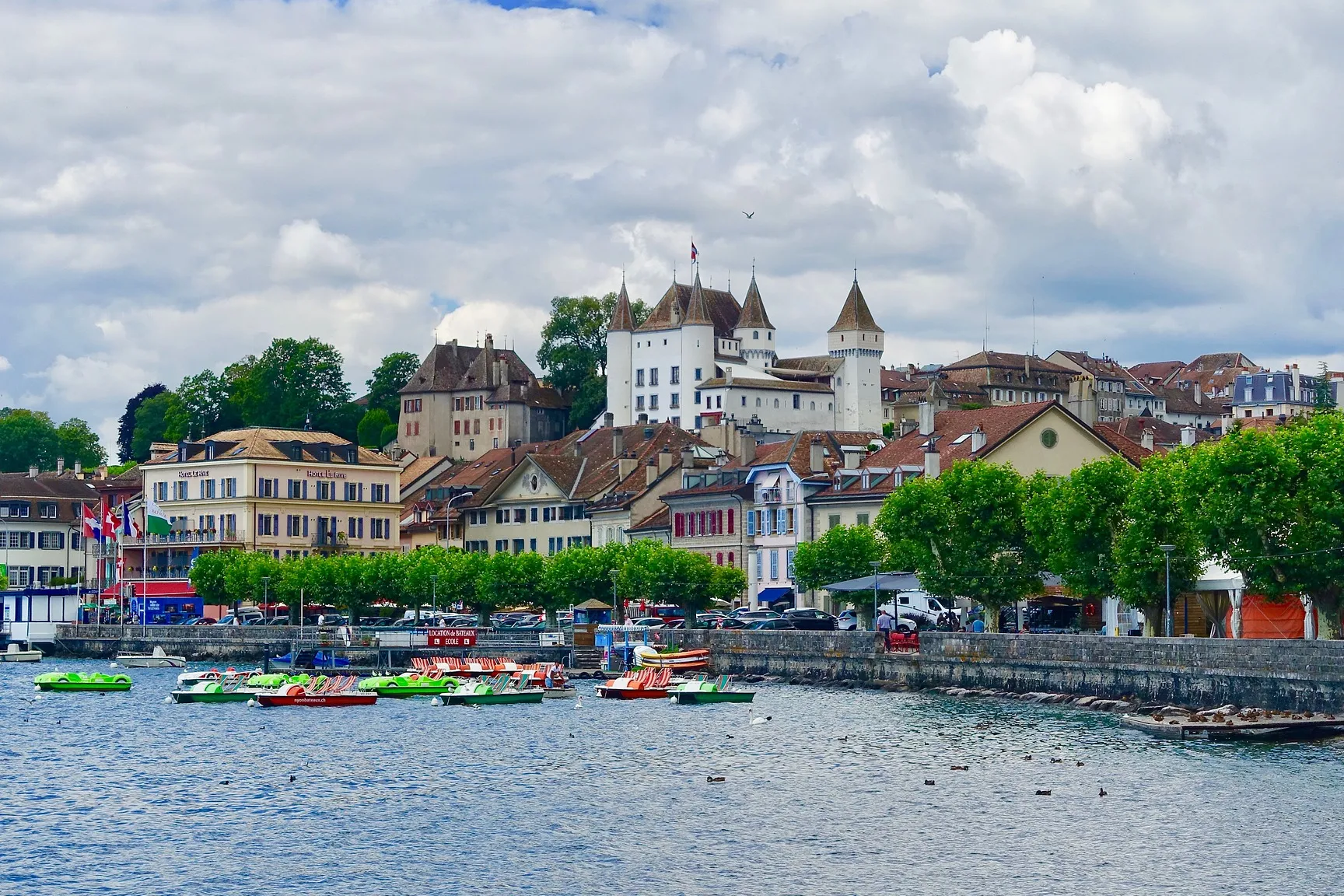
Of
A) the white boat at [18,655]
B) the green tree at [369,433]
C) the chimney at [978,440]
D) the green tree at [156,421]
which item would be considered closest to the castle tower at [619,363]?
the green tree at [369,433]

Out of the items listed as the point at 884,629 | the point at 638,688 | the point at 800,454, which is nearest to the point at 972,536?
the point at 884,629

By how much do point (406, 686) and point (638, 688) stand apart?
10.1m

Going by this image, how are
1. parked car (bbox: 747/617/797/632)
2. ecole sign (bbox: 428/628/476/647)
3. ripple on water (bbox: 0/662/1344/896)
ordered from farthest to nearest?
ecole sign (bbox: 428/628/476/647) < parked car (bbox: 747/617/797/632) < ripple on water (bbox: 0/662/1344/896)

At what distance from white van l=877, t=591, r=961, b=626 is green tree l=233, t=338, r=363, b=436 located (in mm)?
94516

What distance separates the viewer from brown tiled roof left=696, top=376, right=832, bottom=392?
19088cm

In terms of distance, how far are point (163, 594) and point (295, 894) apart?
100.0 m

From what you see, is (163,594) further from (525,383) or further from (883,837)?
(883,837)

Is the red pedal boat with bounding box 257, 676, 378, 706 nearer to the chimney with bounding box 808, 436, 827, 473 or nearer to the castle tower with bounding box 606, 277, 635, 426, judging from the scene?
the chimney with bounding box 808, 436, 827, 473

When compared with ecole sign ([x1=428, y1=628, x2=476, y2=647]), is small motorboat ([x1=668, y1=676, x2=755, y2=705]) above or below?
below

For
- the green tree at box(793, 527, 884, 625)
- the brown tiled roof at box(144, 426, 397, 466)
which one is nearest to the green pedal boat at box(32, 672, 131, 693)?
the green tree at box(793, 527, 884, 625)

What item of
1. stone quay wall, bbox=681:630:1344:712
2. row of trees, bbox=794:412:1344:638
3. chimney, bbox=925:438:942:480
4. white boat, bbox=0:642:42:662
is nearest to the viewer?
stone quay wall, bbox=681:630:1344:712

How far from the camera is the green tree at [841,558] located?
9675 cm

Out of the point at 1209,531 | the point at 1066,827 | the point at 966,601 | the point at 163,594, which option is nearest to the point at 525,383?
the point at 163,594

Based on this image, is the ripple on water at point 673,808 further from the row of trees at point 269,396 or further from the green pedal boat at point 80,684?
the row of trees at point 269,396
